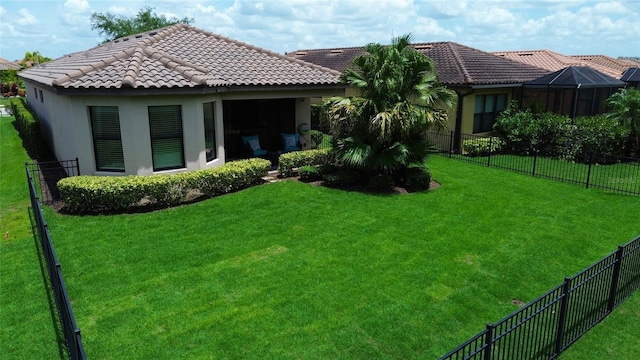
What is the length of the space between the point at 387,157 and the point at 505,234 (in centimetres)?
431

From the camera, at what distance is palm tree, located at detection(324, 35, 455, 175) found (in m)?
13.7

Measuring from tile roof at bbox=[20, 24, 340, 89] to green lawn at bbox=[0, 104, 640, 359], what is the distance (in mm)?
3454

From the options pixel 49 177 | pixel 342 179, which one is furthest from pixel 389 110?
pixel 49 177

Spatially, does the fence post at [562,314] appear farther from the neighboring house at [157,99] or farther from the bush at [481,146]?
the bush at [481,146]

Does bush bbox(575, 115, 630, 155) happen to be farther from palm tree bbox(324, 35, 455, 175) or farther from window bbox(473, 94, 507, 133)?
palm tree bbox(324, 35, 455, 175)

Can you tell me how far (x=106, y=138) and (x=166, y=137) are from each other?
1605mm

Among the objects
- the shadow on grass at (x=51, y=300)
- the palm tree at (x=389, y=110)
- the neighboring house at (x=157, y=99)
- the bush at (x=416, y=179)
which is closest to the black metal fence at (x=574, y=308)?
the shadow on grass at (x=51, y=300)

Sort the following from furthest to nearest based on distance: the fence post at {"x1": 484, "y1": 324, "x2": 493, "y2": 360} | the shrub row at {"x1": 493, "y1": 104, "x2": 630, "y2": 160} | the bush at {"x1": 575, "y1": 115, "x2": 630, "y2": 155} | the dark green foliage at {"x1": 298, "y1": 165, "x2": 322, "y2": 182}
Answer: the shrub row at {"x1": 493, "y1": 104, "x2": 630, "y2": 160}, the bush at {"x1": 575, "y1": 115, "x2": 630, "y2": 155}, the dark green foliage at {"x1": 298, "y1": 165, "x2": 322, "y2": 182}, the fence post at {"x1": 484, "y1": 324, "x2": 493, "y2": 360}

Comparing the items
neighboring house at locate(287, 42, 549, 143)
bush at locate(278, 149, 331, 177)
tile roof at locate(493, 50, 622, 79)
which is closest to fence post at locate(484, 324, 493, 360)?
bush at locate(278, 149, 331, 177)

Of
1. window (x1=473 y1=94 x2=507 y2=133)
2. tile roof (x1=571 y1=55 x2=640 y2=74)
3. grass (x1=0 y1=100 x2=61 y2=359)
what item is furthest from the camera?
tile roof (x1=571 y1=55 x2=640 y2=74)

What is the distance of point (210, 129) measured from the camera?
48.0 ft

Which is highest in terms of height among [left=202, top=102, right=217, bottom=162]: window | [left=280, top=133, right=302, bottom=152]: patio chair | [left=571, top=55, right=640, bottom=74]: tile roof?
[left=571, top=55, right=640, bottom=74]: tile roof

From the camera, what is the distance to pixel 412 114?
44.3 ft

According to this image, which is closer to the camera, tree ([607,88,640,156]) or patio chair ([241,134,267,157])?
patio chair ([241,134,267,157])
